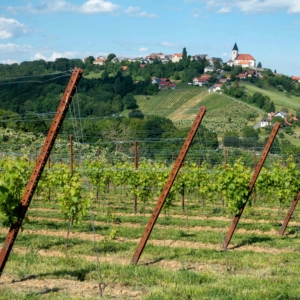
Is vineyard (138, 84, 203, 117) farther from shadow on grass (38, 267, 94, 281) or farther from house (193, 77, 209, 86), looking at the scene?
shadow on grass (38, 267, 94, 281)

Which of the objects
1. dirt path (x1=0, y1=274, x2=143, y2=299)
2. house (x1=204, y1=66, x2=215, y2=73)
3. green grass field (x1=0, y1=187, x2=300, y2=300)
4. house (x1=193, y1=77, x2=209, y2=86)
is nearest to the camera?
dirt path (x1=0, y1=274, x2=143, y2=299)

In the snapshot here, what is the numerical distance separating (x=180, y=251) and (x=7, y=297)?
16.5ft

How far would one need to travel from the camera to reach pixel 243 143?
40.0 meters

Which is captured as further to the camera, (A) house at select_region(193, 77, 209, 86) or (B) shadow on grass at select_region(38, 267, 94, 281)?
(A) house at select_region(193, 77, 209, 86)

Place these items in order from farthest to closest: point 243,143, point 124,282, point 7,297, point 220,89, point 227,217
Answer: point 220,89
point 243,143
point 227,217
point 124,282
point 7,297

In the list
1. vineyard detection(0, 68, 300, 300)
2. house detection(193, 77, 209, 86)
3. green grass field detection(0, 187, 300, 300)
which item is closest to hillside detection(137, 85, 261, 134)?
house detection(193, 77, 209, 86)

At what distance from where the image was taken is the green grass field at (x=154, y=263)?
7.99m

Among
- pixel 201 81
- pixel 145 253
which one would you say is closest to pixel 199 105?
pixel 201 81

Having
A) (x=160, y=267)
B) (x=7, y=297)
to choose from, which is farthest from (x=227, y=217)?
(x=7, y=297)

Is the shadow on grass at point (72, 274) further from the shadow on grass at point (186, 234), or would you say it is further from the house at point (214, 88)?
the house at point (214, 88)

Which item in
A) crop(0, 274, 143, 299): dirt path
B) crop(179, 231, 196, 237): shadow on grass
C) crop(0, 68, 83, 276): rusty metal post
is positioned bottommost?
crop(179, 231, 196, 237): shadow on grass

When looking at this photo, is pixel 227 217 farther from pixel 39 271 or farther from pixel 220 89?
pixel 220 89

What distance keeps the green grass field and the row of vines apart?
88cm

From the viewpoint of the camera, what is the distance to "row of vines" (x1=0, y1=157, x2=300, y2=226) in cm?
836
